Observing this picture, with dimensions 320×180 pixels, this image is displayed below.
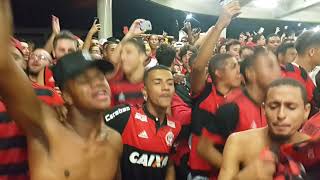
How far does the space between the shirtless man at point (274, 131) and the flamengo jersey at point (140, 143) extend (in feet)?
2.20

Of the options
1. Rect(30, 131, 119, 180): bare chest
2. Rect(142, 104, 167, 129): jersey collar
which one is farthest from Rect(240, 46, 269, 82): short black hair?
Rect(30, 131, 119, 180): bare chest

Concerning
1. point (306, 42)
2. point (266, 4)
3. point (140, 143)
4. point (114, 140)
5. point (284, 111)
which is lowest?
point (140, 143)

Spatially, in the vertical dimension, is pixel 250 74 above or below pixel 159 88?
above

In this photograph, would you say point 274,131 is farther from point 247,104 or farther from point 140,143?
point 140,143

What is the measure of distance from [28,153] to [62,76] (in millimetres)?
425

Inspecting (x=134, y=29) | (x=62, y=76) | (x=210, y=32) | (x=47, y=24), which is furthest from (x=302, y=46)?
(x=47, y=24)

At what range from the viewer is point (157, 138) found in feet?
10.3

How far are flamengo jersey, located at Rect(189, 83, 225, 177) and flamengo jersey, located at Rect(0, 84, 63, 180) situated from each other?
52.7 inches

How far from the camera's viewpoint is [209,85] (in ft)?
12.0

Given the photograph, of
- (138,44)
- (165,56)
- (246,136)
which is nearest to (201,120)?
(246,136)

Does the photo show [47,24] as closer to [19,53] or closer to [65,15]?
[65,15]

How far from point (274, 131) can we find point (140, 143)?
3.16 feet

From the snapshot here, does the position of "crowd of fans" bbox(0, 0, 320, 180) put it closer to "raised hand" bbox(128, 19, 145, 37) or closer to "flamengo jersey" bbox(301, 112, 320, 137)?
"flamengo jersey" bbox(301, 112, 320, 137)

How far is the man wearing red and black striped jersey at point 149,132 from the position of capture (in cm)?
306
